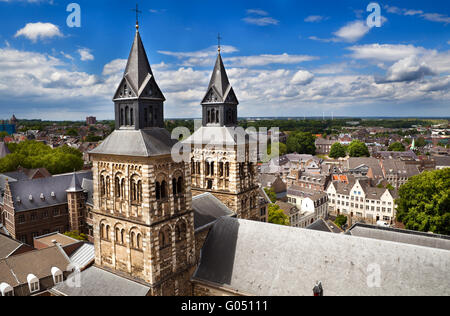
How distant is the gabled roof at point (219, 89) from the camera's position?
114 feet

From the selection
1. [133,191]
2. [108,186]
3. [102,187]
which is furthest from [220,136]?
[102,187]

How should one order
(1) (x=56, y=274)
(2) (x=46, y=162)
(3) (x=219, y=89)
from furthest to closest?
(2) (x=46, y=162), (1) (x=56, y=274), (3) (x=219, y=89)

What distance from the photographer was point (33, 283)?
115 ft

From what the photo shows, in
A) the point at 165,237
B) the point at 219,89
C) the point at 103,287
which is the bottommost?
the point at 103,287

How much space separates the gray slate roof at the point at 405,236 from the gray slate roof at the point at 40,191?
192 ft

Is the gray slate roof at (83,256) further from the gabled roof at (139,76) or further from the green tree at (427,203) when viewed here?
the green tree at (427,203)

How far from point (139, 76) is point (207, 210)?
14.1 metres

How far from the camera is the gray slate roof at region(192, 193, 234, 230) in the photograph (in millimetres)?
29969

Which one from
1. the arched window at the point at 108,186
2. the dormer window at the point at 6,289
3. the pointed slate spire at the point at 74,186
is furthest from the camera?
the pointed slate spire at the point at 74,186

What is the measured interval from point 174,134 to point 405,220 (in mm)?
46006

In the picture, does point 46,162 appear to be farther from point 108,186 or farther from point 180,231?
point 180,231

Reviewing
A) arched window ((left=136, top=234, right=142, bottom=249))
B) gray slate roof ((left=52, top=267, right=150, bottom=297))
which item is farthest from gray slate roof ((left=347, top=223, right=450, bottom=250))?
gray slate roof ((left=52, top=267, right=150, bottom=297))

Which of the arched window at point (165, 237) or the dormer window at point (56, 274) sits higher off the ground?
the arched window at point (165, 237)


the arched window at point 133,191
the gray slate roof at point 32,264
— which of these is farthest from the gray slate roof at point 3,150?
the arched window at point 133,191
